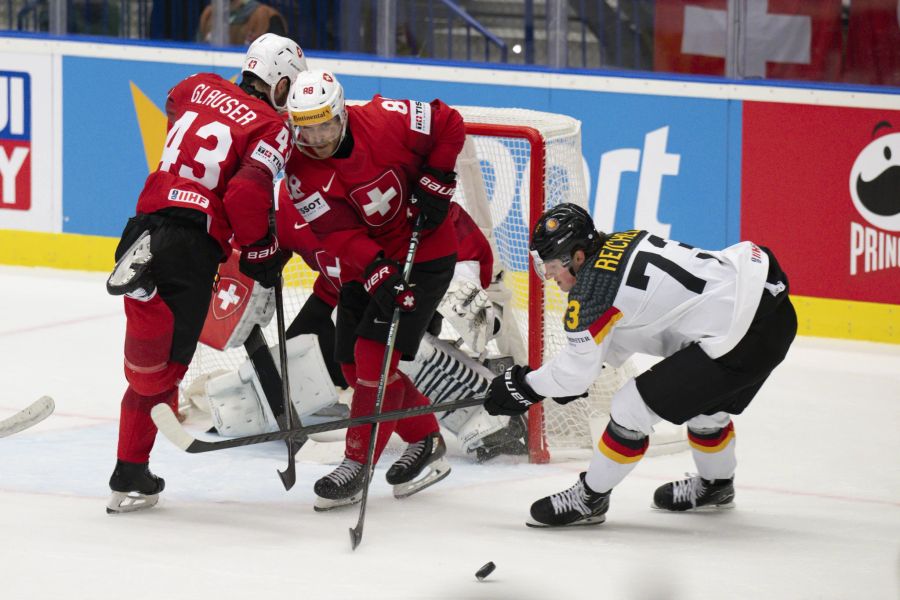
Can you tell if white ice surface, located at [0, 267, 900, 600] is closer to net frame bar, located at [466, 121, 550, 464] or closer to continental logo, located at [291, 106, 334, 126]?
net frame bar, located at [466, 121, 550, 464]

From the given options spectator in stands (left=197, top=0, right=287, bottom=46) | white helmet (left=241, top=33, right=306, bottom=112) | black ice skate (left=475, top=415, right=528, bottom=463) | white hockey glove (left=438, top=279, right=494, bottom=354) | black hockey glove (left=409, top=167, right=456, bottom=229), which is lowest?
black ice skate (left=475, top=415, right=528, bottom=463)

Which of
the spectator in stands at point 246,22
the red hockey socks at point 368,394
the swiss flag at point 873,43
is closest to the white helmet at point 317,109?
the red hockey socks at point 368,394

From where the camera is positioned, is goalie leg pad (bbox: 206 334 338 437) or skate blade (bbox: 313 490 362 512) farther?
goalie leg pad (bbox: 206 334 338 437)

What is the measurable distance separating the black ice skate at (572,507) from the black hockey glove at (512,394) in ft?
0.90

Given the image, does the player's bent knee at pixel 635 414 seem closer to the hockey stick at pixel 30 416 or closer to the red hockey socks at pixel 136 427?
the red hockey socks at pixel 136 427

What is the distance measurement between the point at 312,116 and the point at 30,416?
1.20m

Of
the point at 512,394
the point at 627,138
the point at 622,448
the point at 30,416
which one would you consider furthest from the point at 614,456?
the point at 627,138

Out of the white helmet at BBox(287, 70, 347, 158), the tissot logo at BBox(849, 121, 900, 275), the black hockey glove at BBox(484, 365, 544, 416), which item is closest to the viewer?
the black hockey glove at BBox(484, 365, 544, 416)

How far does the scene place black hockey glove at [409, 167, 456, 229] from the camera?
12.8ft

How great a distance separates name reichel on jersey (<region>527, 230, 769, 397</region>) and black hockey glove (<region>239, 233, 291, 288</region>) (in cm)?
78

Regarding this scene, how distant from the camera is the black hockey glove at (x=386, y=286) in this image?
3805mm

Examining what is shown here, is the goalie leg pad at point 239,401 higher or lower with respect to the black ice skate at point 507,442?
higher

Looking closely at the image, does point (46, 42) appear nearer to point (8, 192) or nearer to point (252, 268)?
point (8, 192)

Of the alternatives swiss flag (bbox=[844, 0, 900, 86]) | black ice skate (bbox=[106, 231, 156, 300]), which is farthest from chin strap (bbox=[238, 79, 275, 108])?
swiss flag (bbox=[844, 0, 900, 86])
